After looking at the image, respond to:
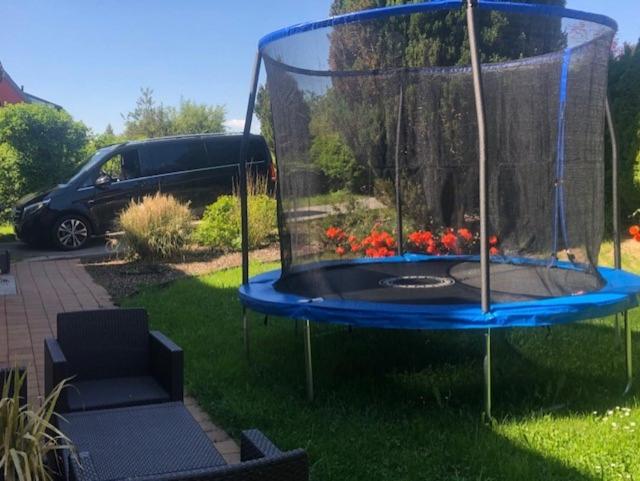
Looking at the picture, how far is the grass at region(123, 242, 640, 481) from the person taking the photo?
2.76 meters

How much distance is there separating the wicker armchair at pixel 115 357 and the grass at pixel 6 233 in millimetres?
9649

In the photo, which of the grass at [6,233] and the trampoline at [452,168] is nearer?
the trampoline at [452,168]

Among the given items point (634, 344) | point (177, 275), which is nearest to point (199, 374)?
point (634, 344)

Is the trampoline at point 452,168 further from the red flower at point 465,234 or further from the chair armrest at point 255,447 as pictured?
the chair armrest at point 255,447

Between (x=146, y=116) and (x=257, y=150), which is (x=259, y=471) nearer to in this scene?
(x=257, y=150)

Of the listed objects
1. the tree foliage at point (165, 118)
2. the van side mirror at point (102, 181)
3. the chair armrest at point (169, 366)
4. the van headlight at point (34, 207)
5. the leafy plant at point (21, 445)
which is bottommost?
the chair armrest at point (169, 366)

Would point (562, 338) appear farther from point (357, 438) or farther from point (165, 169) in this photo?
point (165, 169)

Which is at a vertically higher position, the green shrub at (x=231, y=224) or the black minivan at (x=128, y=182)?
the black minivan at (x=128, y=182)

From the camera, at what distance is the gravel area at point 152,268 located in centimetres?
734

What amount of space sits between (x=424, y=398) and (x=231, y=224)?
606 cm

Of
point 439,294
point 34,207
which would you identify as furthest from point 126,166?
point 439,294

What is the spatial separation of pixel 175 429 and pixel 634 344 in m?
3.39

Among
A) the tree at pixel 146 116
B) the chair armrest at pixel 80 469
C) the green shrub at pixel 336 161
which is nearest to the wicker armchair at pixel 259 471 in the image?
the chair armrest at pixel 80 469

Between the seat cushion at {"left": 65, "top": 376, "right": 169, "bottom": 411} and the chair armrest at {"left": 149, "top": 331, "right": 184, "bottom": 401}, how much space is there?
0.03m
